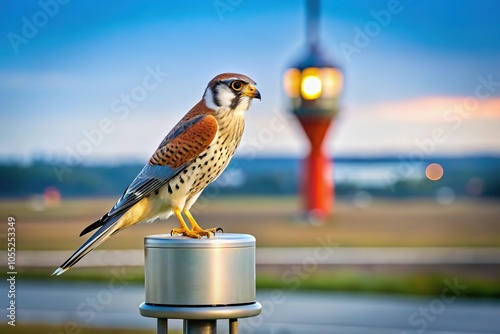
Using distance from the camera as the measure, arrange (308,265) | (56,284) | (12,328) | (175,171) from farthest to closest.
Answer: (308,265) → (56,284) → (12,328) → (175,171)

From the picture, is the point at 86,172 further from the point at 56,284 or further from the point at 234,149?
the point at 234,149

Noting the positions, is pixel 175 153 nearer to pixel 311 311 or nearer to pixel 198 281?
pixel 198 281

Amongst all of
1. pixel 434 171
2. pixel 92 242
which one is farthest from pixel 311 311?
pixel 434 171

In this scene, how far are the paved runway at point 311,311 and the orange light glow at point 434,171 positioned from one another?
2944cm

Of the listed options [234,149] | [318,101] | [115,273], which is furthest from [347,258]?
[234,149]

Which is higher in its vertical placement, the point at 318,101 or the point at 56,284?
the point at 318,101

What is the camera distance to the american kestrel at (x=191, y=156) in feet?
15.7

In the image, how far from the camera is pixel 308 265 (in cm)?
1777

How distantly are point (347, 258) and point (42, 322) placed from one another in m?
10.4

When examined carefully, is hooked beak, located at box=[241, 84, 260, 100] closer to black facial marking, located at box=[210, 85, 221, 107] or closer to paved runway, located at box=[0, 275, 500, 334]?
black facial marking, located at box=[210, 85, 221, 107]

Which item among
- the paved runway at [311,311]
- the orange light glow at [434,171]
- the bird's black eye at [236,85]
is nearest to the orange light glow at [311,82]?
the paved runway at [311,311]

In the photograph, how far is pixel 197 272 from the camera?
3.78 meters

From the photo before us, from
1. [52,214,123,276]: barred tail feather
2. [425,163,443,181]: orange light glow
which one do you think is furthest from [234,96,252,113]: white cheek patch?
[425,163,443,181]: orange light glow

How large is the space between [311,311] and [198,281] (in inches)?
333
